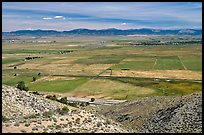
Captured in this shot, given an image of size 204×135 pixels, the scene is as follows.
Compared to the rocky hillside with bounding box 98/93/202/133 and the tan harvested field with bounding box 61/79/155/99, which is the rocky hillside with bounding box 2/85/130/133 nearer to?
the rocky hillside with bounding box 98/93/202/133

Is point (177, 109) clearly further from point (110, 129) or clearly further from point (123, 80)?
point (123, 80)

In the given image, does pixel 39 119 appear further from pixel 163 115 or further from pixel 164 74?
pixel 164 74

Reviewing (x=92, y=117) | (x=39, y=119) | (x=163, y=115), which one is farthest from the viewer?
(x=163, y=115)

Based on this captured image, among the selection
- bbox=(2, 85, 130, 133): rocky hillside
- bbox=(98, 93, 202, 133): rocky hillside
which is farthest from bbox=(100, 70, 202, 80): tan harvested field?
bbox=(2, 85, 130, 133): rocky hillside

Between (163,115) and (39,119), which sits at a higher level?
(39,119)

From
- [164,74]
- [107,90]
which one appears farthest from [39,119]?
[164,74]

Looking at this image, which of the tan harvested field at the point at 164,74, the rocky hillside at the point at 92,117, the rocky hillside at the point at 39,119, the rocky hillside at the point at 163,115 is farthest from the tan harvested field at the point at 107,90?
the rocky hillside at the point at 39,119

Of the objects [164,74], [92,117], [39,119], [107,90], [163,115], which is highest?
[39,119]

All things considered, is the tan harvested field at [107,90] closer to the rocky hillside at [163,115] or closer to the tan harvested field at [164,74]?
the tan harvested field at [164,74]
